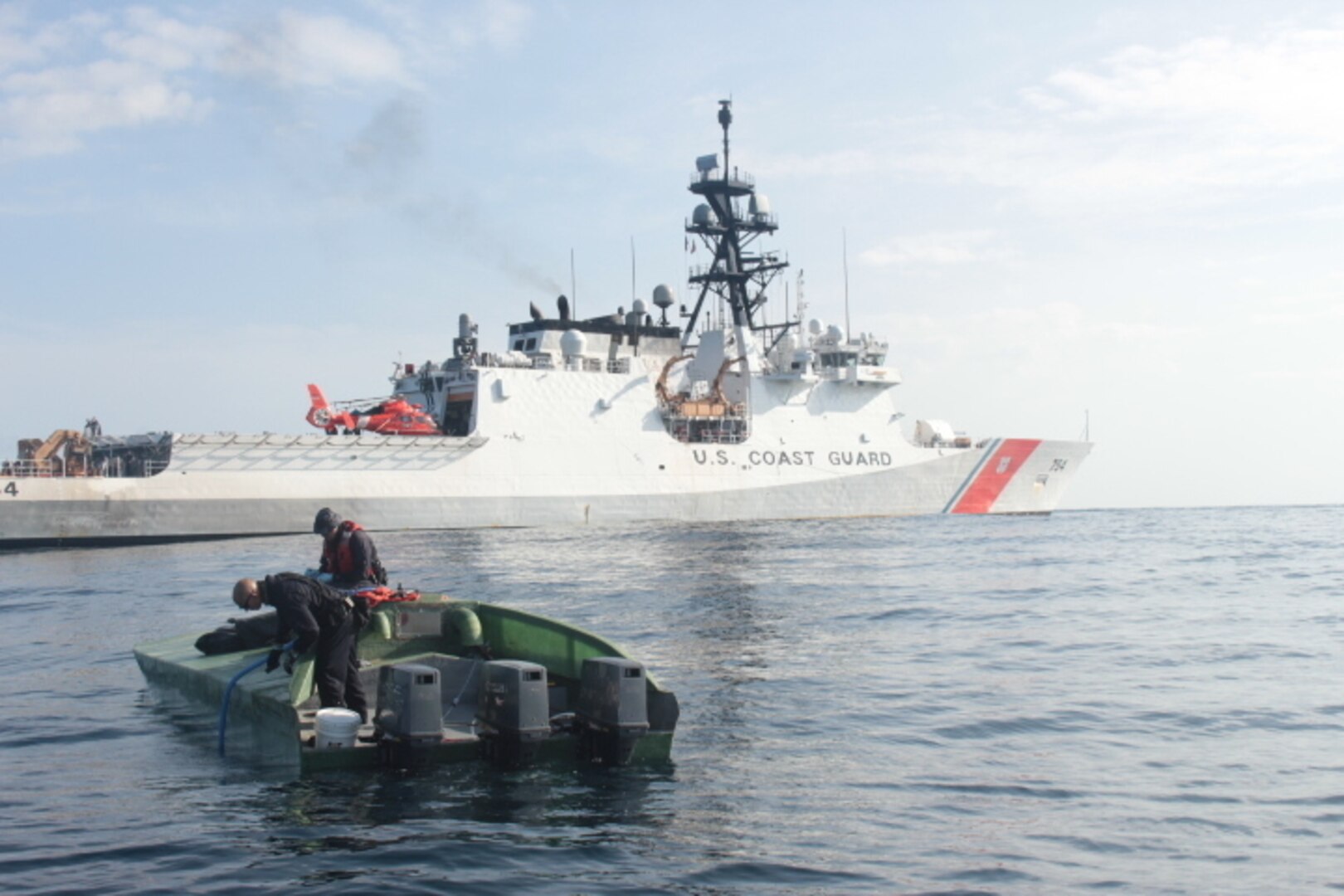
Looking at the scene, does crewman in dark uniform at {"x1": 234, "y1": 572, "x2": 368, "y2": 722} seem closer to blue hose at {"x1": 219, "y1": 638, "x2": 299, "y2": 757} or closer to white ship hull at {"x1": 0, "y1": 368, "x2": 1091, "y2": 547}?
blue hose at {"x1": 219, "y1": 638, "x2": 299, "y2": 757}

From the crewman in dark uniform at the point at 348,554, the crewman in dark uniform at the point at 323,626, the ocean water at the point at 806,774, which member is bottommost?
the ocean water at the point at 806,774

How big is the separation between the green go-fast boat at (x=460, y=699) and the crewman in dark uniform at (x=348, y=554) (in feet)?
0.95

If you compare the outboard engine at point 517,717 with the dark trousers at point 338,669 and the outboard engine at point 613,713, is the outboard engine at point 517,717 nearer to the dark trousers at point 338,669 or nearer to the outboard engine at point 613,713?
the outboard engine at point 613,713

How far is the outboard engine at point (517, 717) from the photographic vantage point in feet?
22.8

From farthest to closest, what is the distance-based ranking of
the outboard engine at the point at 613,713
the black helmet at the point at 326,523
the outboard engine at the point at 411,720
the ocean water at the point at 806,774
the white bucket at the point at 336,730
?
the black helmet at the point at 326,523 < the outboard engine at the point at 613,713 < the white bucket at the point at 336,730 < the outboard engine at the point at 411,720 < the ocean water at the point at 806,774

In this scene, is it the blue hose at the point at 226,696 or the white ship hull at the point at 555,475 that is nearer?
the blue hose at the point at 226,696

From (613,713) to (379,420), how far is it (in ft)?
77.0

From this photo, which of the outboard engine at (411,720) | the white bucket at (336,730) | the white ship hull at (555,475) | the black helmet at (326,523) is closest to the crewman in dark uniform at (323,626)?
the white bucket at (336,730)

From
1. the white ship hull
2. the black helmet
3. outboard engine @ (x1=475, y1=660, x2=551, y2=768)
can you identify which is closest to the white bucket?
outboard engine @ (x1=475, y1=660, x2=551, y2=768)

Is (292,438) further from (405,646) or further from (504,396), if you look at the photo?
(405,646)

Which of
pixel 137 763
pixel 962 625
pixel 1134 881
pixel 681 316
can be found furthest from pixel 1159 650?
pixel 681 316

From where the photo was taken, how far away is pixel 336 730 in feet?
22.7

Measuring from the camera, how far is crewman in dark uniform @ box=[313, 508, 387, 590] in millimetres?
8109

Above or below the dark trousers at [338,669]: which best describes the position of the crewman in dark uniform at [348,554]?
above
